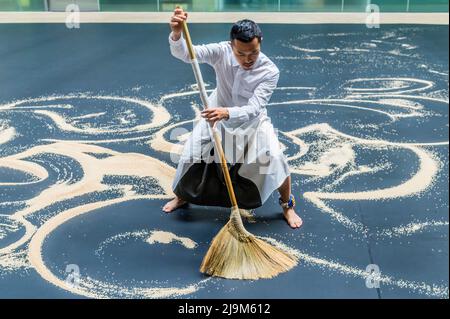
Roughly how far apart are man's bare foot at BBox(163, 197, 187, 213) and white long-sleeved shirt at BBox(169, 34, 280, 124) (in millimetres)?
548

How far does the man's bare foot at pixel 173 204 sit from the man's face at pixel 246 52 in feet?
2.63

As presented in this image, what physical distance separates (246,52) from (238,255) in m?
0.88

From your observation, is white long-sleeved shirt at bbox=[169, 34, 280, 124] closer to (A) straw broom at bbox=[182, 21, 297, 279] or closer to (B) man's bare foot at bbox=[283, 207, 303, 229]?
(A) straw broom at bbox=[182, 21, 297, 279]

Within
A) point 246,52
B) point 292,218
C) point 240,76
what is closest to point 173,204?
point 292,218


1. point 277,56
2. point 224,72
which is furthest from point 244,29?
point 277,56

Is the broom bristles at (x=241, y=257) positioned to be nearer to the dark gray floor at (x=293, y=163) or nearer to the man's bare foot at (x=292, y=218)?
the dark gray floor at (x=293, y=163)

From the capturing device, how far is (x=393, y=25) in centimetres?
808

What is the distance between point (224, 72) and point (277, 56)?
370 cm

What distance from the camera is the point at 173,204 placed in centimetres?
317

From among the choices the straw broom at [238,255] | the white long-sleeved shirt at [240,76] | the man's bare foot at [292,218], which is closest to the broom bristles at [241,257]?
the straw broom at [238,255]

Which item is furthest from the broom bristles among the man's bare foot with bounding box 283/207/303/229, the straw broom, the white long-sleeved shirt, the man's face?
the man's face

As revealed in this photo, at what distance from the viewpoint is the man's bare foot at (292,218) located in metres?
2.96

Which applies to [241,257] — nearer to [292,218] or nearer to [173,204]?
[292,218]

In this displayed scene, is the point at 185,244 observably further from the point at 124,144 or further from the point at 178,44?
the point at 124,144
